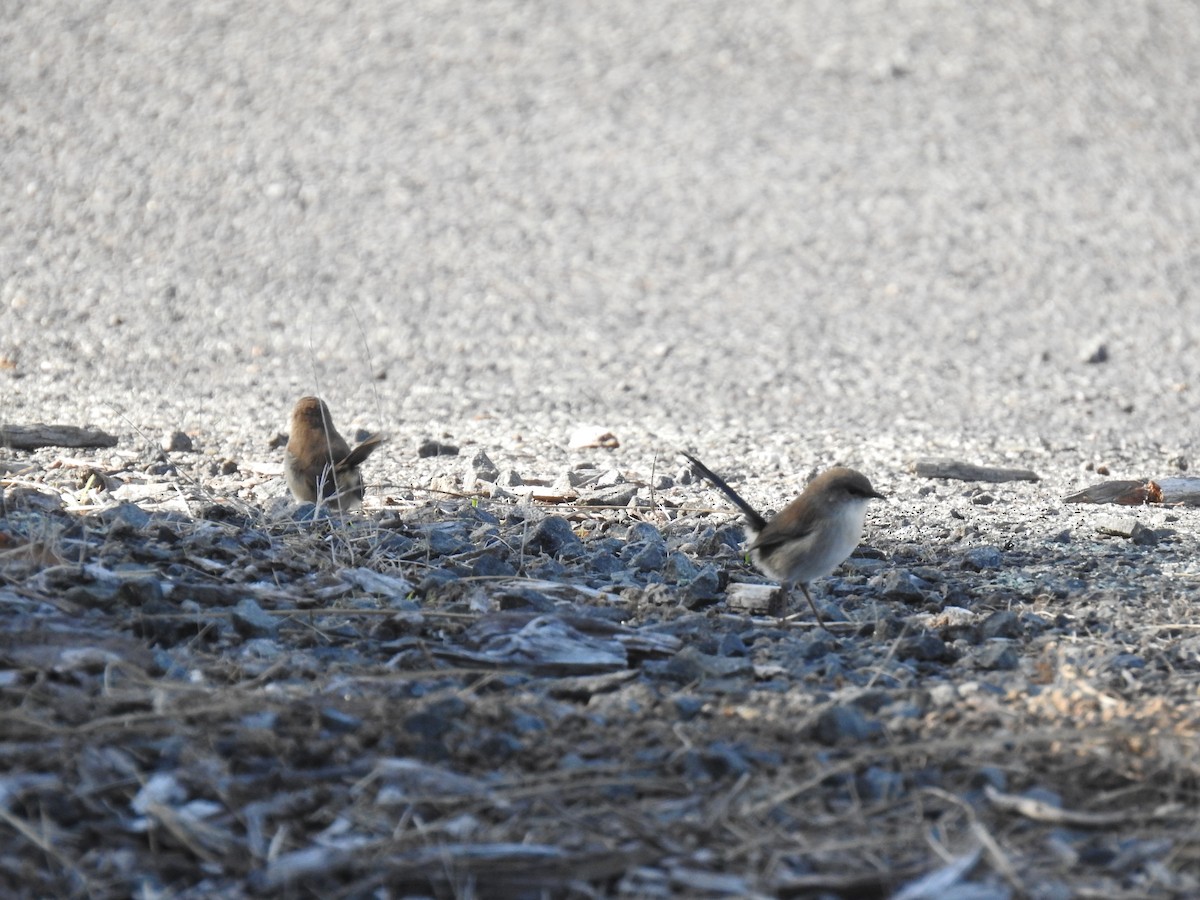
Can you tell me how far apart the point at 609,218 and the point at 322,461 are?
26.5 ft

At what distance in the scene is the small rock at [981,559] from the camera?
19.6ft

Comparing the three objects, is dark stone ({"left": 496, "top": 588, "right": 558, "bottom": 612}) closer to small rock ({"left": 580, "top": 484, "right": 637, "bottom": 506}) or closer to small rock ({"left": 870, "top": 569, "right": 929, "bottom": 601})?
small rock ({"left": 870, "top": 569, "right": 929, "bottom": 601})

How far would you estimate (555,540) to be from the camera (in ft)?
19.7

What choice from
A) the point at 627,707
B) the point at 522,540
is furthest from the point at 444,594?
the point at 627,707

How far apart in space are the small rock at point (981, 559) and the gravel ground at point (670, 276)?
0.03m

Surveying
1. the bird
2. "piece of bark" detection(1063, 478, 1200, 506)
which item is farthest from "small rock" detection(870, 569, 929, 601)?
"piece of bark" detection(1063, 478, 1200, 506)

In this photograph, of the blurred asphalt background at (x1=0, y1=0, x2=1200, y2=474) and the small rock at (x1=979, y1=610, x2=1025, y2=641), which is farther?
the blurred asphalt background at (x1=0, y1=0, x2=1200, y2=474)

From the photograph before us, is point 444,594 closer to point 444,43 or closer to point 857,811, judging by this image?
point 857,811

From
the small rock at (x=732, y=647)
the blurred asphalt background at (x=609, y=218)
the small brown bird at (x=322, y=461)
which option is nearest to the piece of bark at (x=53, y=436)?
the blurred asphalt background at (x=609, y=218)

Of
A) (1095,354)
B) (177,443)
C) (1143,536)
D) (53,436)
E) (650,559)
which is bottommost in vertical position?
(1095,354)

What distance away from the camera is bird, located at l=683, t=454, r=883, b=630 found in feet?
17.8

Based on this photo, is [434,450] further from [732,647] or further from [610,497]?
[732,647]

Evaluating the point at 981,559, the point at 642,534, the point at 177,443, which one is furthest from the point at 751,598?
the point at 177,443

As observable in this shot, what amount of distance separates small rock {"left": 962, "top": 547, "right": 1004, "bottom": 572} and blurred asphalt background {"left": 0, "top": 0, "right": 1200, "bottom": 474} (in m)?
3.26
